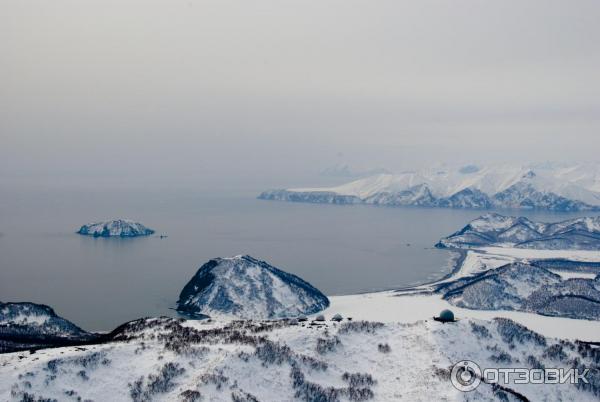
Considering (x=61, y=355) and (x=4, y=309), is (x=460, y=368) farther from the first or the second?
(x=4, y=309)

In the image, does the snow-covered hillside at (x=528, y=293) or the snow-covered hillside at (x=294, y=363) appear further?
the snow-covered hillside at (x=528, y=293)

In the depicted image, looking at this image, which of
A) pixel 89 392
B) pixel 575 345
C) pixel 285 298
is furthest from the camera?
pixel 285 298

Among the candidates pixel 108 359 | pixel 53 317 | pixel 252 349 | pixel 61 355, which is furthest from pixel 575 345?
pixel 53 317

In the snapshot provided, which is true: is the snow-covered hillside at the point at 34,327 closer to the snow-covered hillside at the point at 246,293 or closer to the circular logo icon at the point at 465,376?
the snow-covered hillside at the point at 246,293

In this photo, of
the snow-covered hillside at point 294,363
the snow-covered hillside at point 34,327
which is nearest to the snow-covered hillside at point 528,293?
the snow-covered hillside at point 294,363

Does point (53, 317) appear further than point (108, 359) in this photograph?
Yes
